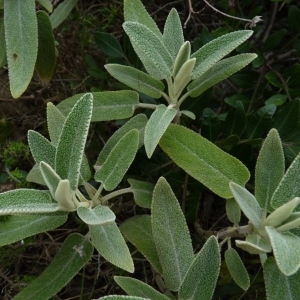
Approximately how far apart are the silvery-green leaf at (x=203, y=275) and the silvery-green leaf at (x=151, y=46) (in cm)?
37

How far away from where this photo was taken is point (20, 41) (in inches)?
49.7

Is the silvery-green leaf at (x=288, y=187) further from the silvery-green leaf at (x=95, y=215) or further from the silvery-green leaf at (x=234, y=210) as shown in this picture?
the silvery-green leaf at (x=95, y=215)

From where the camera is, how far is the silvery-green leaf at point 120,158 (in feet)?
3.58

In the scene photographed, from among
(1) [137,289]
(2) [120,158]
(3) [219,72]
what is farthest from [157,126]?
(1) [137,289]

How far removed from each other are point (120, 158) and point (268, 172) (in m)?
0.29

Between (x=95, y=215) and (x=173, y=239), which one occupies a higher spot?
(x=95, y=215)

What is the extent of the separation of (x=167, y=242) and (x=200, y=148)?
21 centimetres

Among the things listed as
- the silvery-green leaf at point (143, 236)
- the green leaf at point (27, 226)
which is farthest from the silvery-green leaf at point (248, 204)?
the green leaf at point (27, 226)

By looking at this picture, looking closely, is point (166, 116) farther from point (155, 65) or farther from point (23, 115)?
point (23, 115)

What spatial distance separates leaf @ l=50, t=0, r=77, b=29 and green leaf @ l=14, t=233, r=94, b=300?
63 cm

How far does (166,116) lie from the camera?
3.62 feet

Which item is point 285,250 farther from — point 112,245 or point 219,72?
point 219,72

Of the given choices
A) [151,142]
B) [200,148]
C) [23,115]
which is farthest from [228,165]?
[23,115]

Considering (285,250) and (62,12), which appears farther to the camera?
(62,12)
